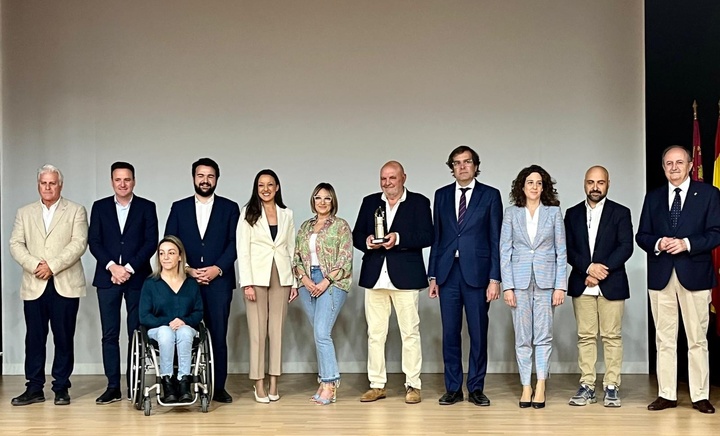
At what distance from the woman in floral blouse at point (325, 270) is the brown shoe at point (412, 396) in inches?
18.6

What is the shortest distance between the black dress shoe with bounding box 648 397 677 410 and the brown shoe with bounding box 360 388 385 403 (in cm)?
Result: 171

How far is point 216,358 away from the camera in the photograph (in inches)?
242

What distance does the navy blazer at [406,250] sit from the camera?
19.5ft

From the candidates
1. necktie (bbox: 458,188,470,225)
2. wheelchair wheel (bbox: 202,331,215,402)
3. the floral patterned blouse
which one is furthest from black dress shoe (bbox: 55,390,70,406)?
necktie (bbox: 458,188,470,225)

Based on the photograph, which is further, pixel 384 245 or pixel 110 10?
pixel 110 10

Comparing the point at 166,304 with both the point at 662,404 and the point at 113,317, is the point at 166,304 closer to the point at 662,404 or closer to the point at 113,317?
the point at 113,317

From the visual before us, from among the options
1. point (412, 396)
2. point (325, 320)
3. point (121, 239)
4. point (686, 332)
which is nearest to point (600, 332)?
point (686, 332)

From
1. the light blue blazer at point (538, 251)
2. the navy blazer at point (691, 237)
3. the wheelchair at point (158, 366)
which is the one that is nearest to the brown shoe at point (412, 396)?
the light blue blazer at point (538, 251)

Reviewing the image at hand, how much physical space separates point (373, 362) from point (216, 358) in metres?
1.05

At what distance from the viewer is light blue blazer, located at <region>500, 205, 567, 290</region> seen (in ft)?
18.9

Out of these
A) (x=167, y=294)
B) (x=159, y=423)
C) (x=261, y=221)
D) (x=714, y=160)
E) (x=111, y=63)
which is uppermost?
(x=111, y=63)

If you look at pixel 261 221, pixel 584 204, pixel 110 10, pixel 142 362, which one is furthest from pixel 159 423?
pixel 110 10

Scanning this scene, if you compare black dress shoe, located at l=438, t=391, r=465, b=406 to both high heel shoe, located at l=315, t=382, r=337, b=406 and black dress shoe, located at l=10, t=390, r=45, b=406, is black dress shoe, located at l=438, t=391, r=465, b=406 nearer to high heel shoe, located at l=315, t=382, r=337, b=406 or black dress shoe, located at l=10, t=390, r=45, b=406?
high heel shoe, located at l=315, t=382, r=337, b=406

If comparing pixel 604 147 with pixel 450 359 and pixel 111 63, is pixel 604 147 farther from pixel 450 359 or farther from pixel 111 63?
pixel 111 63
